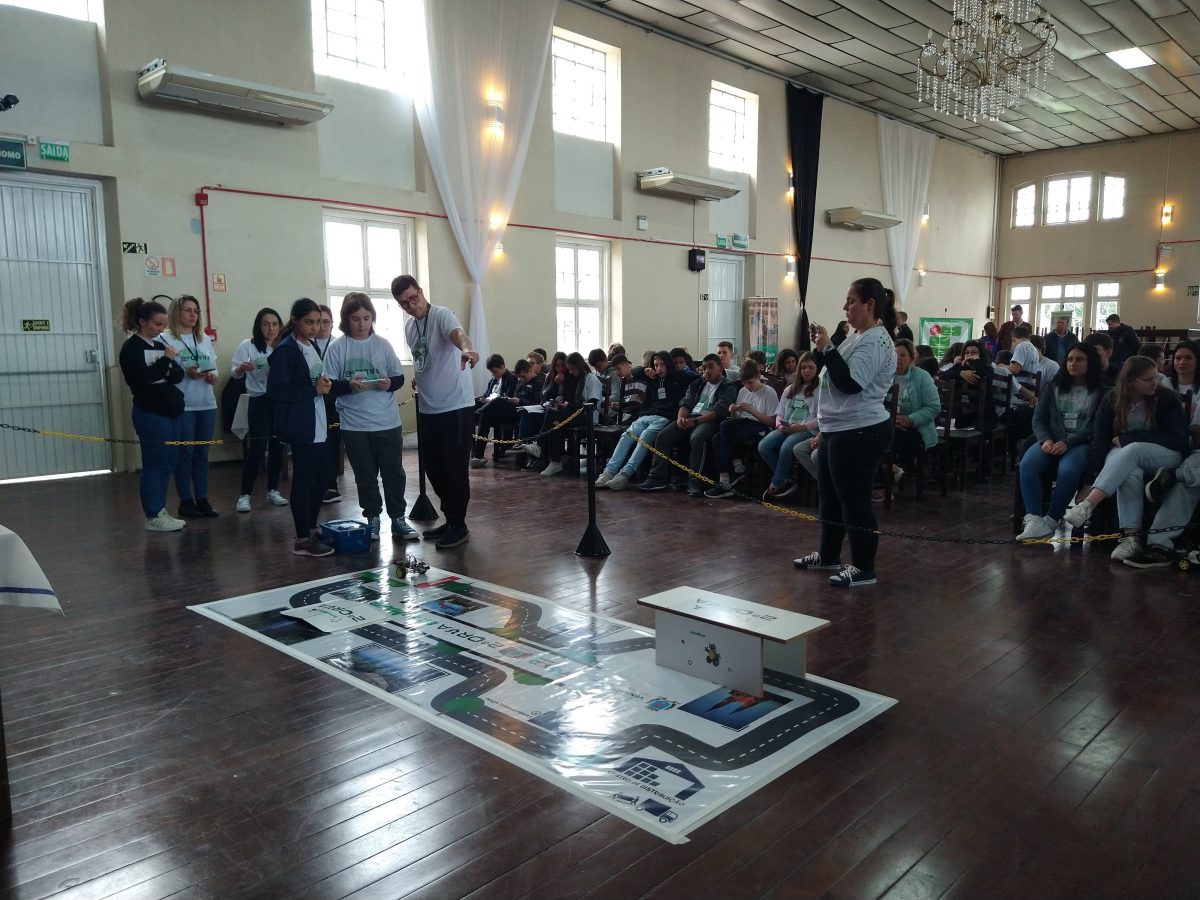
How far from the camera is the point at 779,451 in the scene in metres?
6.32

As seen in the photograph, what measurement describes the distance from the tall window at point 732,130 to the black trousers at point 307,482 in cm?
929

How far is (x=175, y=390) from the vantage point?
17.4 ft

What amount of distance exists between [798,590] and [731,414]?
2.71 meters

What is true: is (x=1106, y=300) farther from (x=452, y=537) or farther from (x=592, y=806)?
(x=592, y=806)

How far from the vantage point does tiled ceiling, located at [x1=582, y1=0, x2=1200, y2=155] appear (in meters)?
10.4

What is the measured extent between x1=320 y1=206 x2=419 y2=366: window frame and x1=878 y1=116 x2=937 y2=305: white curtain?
30.5ft

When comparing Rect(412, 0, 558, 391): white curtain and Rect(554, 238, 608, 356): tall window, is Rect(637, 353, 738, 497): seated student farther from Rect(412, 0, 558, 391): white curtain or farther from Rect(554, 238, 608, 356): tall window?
Rect(554, 238, 608, 356): tall window

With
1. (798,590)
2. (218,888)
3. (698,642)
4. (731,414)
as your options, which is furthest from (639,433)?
(218,888)

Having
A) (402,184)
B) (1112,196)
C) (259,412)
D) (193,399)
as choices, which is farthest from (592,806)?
(1112,196)

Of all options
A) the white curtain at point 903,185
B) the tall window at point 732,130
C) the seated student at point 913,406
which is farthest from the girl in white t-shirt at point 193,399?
the white curtain at point 903,185

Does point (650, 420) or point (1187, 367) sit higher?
point (1187, 367)

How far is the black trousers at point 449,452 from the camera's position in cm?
483

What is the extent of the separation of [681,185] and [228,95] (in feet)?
18.9

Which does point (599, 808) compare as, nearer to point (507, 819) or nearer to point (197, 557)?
point (507, 819)
